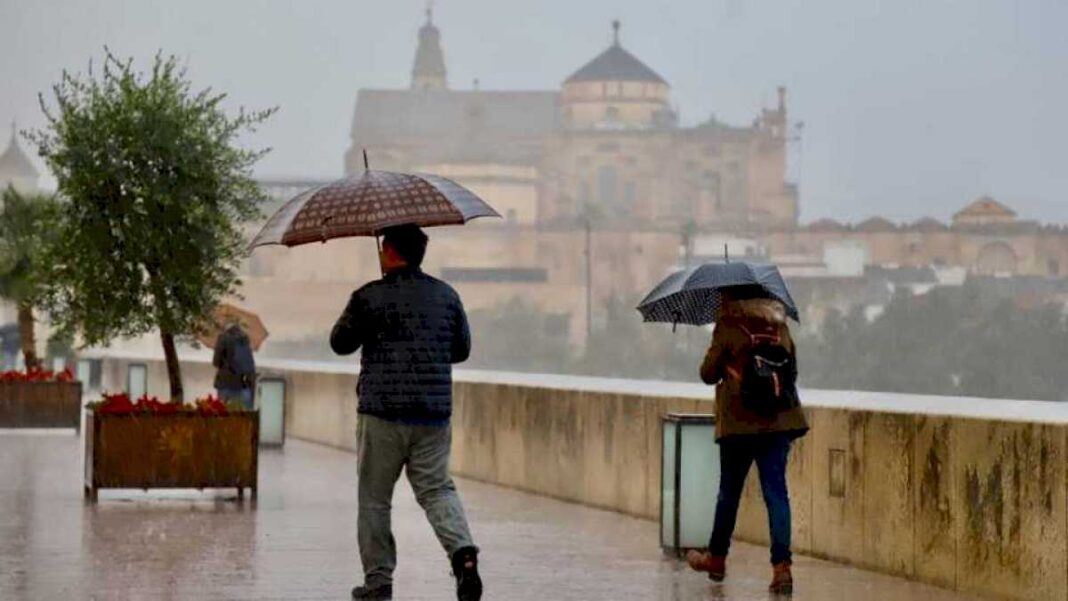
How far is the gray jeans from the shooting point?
8562 millimetres

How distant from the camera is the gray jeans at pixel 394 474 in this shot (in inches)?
337

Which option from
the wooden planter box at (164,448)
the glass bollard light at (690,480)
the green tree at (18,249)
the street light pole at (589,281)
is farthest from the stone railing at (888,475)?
the street light pole at (589,281)

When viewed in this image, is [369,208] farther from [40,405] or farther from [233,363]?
[40,405]

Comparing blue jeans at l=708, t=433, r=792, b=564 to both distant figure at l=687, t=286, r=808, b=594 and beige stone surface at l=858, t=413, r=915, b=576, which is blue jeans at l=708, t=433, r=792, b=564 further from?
beige stone surface at l=858, t=413, r=915, b=576

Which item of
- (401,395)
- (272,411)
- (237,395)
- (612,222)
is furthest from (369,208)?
(612,222)

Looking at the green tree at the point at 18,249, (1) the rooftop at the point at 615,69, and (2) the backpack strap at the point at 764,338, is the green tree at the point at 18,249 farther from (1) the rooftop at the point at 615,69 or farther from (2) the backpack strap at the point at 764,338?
(1) the rooftop at the point at 615,69

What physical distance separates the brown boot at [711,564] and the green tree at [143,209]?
6.26 metres

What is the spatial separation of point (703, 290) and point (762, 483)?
1141 millimetres

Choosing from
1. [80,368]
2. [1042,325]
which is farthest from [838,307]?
[80,368]

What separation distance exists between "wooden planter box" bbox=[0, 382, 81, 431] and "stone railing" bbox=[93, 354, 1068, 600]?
1047 cm

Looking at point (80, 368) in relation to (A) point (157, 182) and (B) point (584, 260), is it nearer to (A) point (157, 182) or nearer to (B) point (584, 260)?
(A) point (157, 182)

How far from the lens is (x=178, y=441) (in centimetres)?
1475

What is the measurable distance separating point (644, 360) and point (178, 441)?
10652 centimetres

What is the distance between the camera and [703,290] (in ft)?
34.6
